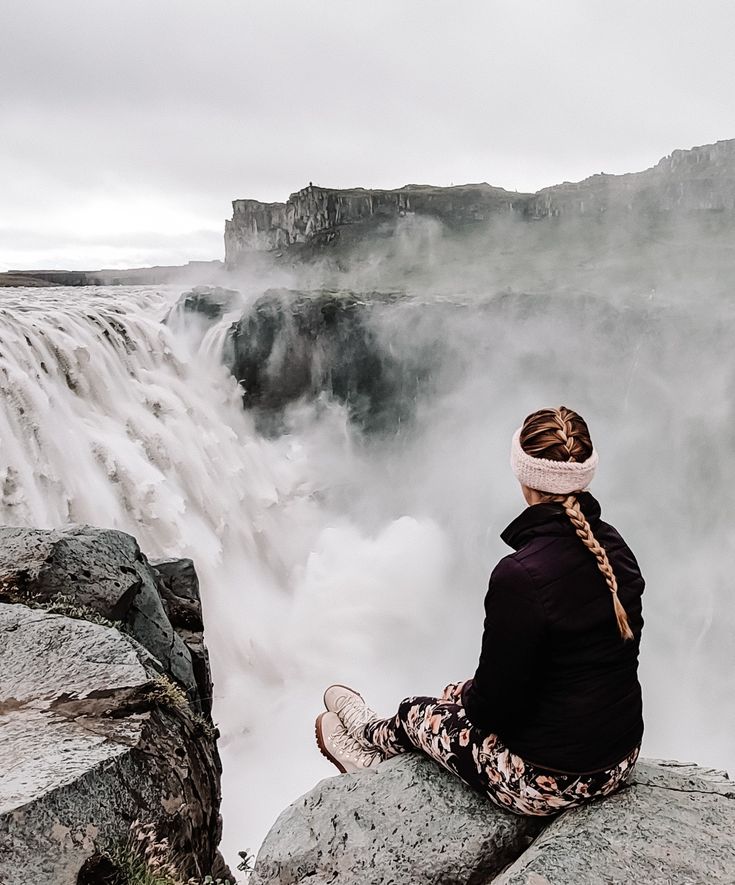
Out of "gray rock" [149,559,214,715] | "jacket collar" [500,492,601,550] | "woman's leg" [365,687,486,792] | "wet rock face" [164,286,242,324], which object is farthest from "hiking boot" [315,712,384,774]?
"wet rock face" [164,286,242,324]

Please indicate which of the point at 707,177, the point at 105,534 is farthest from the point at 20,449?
the point at 707,177

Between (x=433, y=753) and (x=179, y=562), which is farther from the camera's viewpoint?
(x=179, y=562)

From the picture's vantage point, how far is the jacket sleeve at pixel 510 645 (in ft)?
8.40

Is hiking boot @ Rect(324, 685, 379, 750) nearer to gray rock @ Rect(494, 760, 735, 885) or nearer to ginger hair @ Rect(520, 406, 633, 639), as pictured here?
gray rock @ Rect(494, 760, 735, 885)

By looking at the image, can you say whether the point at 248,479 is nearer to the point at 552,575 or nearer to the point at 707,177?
the point at 552,575

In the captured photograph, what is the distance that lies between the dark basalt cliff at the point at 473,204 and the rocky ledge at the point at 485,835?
215ft

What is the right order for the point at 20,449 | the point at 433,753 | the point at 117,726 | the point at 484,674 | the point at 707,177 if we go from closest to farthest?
the point at 484,674 < the point at 433,753 < the point at 117,726 < the point at 20,449 < the point at 707,177

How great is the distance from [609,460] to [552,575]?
2355 cm

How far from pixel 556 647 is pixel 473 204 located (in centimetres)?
7064

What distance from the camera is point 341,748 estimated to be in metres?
3.97

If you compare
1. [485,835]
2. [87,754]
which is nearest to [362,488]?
[87,754]

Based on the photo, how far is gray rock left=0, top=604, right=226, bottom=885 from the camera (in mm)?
3074

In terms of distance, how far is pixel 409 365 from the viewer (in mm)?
25719

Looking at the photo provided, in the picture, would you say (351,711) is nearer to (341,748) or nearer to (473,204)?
(341,748)
